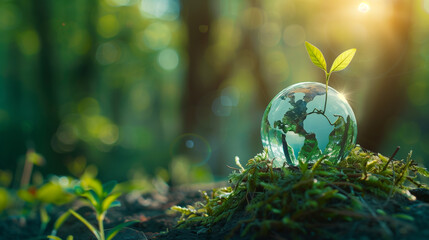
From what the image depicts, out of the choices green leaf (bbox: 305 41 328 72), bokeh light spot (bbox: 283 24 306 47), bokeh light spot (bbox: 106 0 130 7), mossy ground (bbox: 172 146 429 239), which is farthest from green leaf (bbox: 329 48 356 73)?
bokeh light spot (bbox: 106 0 130 7)

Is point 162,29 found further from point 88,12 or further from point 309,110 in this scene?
point 309,110

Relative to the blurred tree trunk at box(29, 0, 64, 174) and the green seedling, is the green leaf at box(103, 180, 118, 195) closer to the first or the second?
the green seedling

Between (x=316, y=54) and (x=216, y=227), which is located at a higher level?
(x=316, y=54)

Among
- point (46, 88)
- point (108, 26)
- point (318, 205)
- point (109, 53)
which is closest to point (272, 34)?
point (108, 26)

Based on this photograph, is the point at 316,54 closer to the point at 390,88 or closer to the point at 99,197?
the point at 99,197

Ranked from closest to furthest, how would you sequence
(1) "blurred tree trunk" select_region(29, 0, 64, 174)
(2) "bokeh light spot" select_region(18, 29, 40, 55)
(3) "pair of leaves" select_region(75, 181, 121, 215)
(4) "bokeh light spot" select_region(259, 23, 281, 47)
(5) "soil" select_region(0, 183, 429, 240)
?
(5) "soil" select_region(0, 183, 429, 240), (3) "pair of leaves" select_region(75, 181, 121, 215), (1) "blurred tree trunk" select_region(29, 0, 64, 174), (2) "bokeh light spot" select_region(18, 29, 40, 55), (4) "bokeh light spot" select_region(259, 23, 281, 47)
